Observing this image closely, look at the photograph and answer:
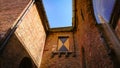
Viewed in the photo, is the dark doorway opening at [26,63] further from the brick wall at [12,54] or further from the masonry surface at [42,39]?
the brick wall at [12,54]

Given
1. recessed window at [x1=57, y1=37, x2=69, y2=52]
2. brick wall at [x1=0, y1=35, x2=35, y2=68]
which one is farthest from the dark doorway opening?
recessed window at [x1=57, y1=37, x2=69, y2=52]

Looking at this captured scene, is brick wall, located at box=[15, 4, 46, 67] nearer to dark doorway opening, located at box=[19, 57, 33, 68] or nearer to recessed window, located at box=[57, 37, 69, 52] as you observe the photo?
dark doorway opening, located at box=[19, 57, 33, 68]

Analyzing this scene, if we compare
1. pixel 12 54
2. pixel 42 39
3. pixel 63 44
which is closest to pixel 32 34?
pixel 42 39

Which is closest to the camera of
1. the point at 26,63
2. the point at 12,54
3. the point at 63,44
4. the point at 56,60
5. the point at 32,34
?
the point at 12,54

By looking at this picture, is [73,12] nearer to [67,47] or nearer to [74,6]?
[74,6]

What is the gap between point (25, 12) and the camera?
23.2 feet

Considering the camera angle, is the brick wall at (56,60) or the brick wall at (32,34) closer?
the brick wall at (32,34)

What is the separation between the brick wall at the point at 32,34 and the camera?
6.63 meters

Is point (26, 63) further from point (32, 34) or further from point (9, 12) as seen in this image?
point (9, 12)

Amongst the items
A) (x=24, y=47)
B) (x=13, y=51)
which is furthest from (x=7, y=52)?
(x=24, y=47)

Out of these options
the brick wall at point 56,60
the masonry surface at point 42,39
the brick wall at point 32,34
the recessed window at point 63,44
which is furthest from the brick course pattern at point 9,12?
the recessed window at point 63,44

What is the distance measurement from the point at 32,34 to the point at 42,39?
1607 millimetres

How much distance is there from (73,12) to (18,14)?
161 inches

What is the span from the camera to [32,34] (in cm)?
781
